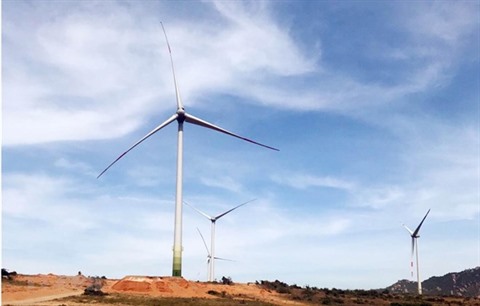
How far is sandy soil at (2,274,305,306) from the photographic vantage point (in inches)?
2356

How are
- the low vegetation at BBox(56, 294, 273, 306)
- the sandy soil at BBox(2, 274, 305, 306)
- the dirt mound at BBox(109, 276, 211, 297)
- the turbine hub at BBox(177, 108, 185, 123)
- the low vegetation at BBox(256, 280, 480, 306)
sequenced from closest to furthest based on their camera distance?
the low vegetation at BBox(56, 294, 273, 306) → the sandy soil at BBox(2, 274, 305, 306) → the dirt mound at BBox(109, 276, 211, 297) → the low vegetation at BBox(256, 280, 480, 306) → the turbine hub at BBox(177, 108, 185, 123)

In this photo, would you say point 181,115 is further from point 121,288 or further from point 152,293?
point 152,293

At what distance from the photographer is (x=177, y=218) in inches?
2913

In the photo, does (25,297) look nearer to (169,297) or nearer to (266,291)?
(169,297)

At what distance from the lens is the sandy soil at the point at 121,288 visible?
5984 centimetres

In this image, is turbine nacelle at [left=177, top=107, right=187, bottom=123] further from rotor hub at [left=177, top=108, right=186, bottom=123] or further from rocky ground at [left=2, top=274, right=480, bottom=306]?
rocky ground at [left=2, top=274, right=480, bottom=306]

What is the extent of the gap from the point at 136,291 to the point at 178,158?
2057cm

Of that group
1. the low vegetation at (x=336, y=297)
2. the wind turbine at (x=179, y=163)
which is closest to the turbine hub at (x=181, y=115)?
the wind turbine at (x=179, y=163)

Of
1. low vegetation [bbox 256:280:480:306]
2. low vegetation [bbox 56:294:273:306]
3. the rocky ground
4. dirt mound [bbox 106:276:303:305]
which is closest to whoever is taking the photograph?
low vegetation [bbox 56:294:273:306]

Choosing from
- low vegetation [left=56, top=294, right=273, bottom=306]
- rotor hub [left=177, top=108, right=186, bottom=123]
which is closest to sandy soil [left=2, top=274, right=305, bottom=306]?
low vegetation [left=56, top=294, right=273, bottom=306]

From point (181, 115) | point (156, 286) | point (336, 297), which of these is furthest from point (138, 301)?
point (336, 297)

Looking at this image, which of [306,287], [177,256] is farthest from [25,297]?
[306,287]

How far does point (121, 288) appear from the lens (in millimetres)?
70000

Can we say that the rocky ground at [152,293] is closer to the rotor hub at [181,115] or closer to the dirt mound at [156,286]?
the dirt mound at [156,286]
